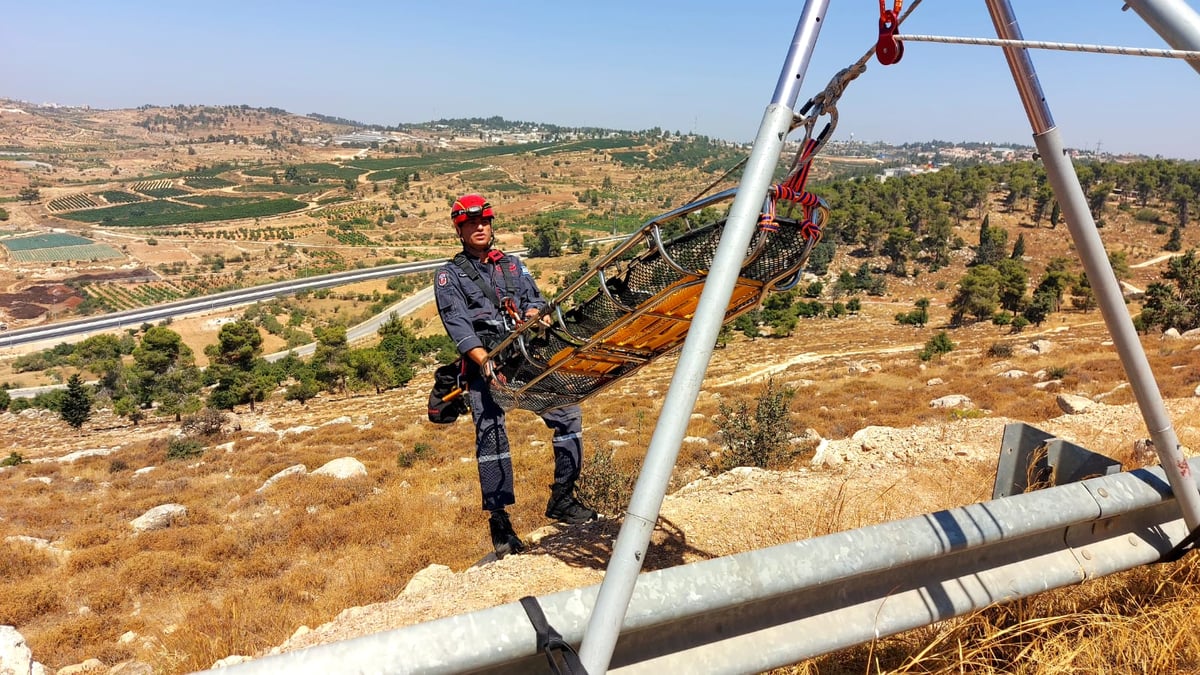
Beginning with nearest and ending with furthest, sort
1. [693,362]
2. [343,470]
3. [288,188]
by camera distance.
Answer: [693,362] < [343,470] < [288,188]

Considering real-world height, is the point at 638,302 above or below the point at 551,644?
above

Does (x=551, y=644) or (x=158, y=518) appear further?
(x=158, y=518)

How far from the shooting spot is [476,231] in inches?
214

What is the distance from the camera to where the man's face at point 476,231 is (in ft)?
17.7

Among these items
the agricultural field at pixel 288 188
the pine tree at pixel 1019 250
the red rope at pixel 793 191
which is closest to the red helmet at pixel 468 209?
the red rope at pixel 793 191

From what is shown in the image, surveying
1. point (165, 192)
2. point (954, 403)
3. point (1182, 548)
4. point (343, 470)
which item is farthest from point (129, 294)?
point (1182, 548)

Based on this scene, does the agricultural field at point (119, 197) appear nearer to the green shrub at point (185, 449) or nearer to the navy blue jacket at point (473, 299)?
the green shrub at point (185, 449)

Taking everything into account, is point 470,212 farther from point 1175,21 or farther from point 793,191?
point 1175,21

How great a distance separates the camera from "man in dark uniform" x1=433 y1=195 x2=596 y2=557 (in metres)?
5.38

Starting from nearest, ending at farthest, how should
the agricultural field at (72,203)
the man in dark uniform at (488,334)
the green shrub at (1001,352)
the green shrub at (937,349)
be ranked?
1. the man in dark uniform at (488,334)
2. the green shrub at (1001,352)
3. the green shrub at (937,349)
4. the agricultural field at (72,203)

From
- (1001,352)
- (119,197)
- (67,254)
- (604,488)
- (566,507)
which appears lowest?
(67,254)

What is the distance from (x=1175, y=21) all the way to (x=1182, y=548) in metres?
2.22

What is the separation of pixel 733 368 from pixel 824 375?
7738 mm

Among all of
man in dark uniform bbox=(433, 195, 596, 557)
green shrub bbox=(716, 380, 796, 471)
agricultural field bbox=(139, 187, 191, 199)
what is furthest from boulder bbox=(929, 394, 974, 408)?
agricultural field bbox=(139, 187, 191, 199)
